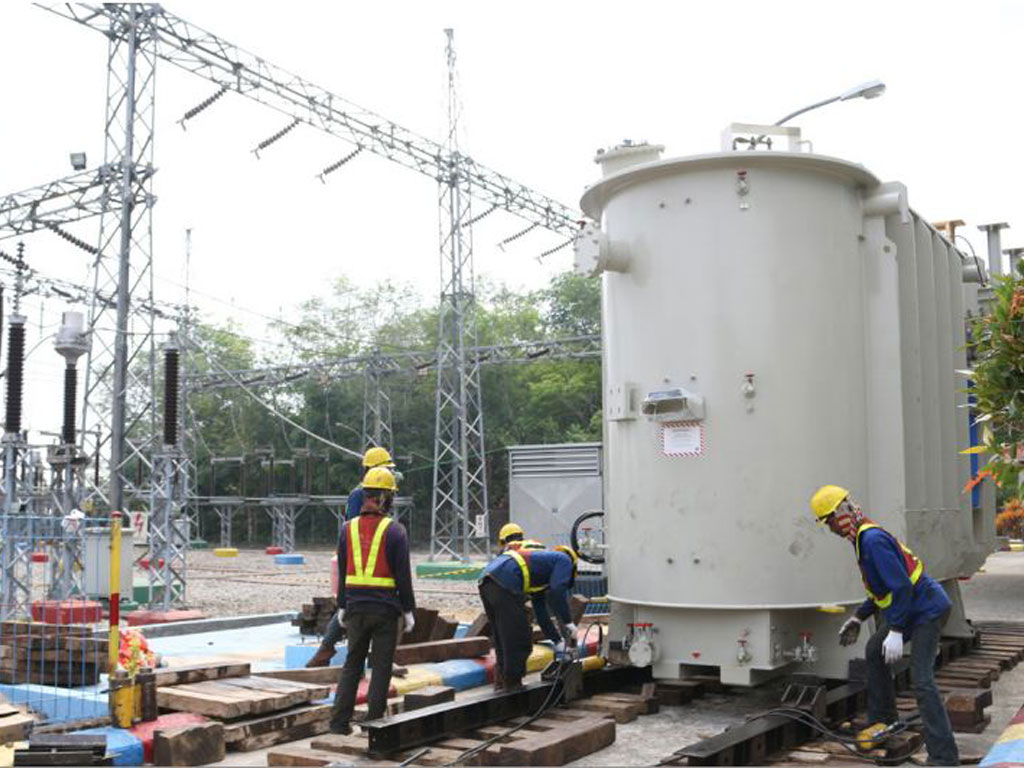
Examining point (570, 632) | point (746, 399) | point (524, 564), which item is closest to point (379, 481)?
point (524, 564)

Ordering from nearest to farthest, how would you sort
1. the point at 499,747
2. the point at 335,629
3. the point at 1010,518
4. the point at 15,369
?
the point at 499,747
the point at 335,629
the point at 15,369
the point at 1010,518

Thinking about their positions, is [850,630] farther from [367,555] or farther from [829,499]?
[367,555]

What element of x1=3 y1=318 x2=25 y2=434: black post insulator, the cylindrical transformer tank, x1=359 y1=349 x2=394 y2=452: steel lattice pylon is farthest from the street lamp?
x1=359 y1=349 x2=394 y2=452: steel lattice pylon

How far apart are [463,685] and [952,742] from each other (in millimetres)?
4334

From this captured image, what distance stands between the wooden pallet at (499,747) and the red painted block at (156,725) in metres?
0.77

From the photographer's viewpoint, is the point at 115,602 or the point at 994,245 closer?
the point at 115,602

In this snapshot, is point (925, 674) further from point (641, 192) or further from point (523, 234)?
point (523, 234)

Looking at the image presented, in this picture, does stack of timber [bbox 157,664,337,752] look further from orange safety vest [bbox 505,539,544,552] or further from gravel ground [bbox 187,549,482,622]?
gravel ground [bbox 187,549,482,622]

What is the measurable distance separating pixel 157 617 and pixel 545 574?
27.6ft

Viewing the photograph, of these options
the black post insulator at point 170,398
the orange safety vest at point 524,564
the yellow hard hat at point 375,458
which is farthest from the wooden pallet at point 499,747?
the black post insulator at point 170,398

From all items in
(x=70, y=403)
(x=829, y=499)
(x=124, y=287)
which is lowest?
(x=829, y=499)

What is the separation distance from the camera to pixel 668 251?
7938mm

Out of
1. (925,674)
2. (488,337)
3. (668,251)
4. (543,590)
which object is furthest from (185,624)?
(488,337)

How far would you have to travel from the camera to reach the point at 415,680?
8.73m
